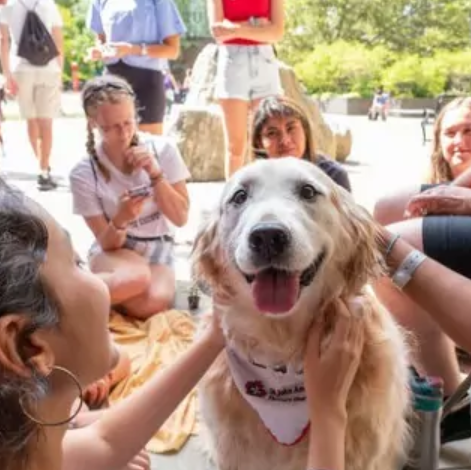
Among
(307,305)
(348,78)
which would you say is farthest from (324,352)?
(348,78)

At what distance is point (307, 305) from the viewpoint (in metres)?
1.38

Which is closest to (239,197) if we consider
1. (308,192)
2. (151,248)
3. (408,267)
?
(308,192)

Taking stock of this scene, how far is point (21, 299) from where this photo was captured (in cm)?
70

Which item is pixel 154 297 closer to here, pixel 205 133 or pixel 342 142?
pixel 205 133

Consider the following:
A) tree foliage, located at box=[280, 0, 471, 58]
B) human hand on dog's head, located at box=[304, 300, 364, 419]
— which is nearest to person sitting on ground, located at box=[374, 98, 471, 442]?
human hand on dog's head, located at box=[304, 300, 364, 419]

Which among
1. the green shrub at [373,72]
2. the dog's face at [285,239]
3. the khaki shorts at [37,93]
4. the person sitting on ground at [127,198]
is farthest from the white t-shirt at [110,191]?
the green shrub at [373,72]

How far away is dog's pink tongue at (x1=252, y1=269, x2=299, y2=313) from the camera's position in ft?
4.33

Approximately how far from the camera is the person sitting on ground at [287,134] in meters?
2.32

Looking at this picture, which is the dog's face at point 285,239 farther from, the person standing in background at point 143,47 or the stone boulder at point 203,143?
the stone boulder at point 203,143

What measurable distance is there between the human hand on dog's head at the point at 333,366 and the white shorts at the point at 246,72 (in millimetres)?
1879

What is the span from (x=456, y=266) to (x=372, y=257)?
0.29 m

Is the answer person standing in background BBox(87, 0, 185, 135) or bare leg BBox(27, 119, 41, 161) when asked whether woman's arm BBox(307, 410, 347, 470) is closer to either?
person standing in background BBox(87, 0, 185, 135)

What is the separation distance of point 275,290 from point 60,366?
0.60m

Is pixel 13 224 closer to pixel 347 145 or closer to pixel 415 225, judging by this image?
pixel 415 225
